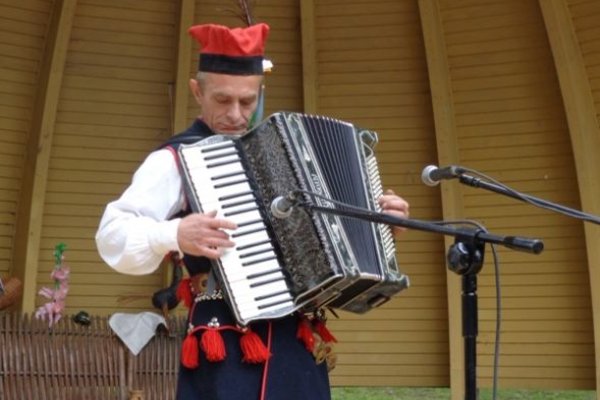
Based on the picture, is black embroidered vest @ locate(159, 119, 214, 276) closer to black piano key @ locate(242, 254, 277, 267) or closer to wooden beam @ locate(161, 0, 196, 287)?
black piano key @ locate(242, 254, 277, 267)

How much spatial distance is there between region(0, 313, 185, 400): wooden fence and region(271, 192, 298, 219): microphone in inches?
152

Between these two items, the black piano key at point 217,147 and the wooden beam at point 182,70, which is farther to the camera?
the wooden beam at point 182,70

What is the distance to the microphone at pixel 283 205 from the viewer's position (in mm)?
3039

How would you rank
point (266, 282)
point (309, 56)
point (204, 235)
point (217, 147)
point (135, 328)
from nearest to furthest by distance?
point (204, 235)
point (266, 282)
point (217, 147)
point (135, 328)
point (309, 56)

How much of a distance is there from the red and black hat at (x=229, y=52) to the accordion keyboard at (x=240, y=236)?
12.5 inches

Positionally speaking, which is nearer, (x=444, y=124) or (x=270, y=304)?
(x=270, y=304)

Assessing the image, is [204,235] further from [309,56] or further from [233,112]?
[309,56]

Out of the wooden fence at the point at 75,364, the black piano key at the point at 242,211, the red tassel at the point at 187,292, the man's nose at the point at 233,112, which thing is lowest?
the wooden fence at the point at 75,364

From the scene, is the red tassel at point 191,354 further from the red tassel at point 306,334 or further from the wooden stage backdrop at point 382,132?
the wooden stage backdrop at point 382,132

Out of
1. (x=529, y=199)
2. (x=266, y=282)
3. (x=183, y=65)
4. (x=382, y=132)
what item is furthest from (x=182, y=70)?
(x=529, y=199)

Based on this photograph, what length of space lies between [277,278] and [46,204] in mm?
5446

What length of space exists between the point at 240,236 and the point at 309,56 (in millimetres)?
5229

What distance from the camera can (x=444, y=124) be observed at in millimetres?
7914

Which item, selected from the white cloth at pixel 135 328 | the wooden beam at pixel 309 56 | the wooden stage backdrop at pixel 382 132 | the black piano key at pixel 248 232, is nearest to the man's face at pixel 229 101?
the black piano key at pixel 248 232
